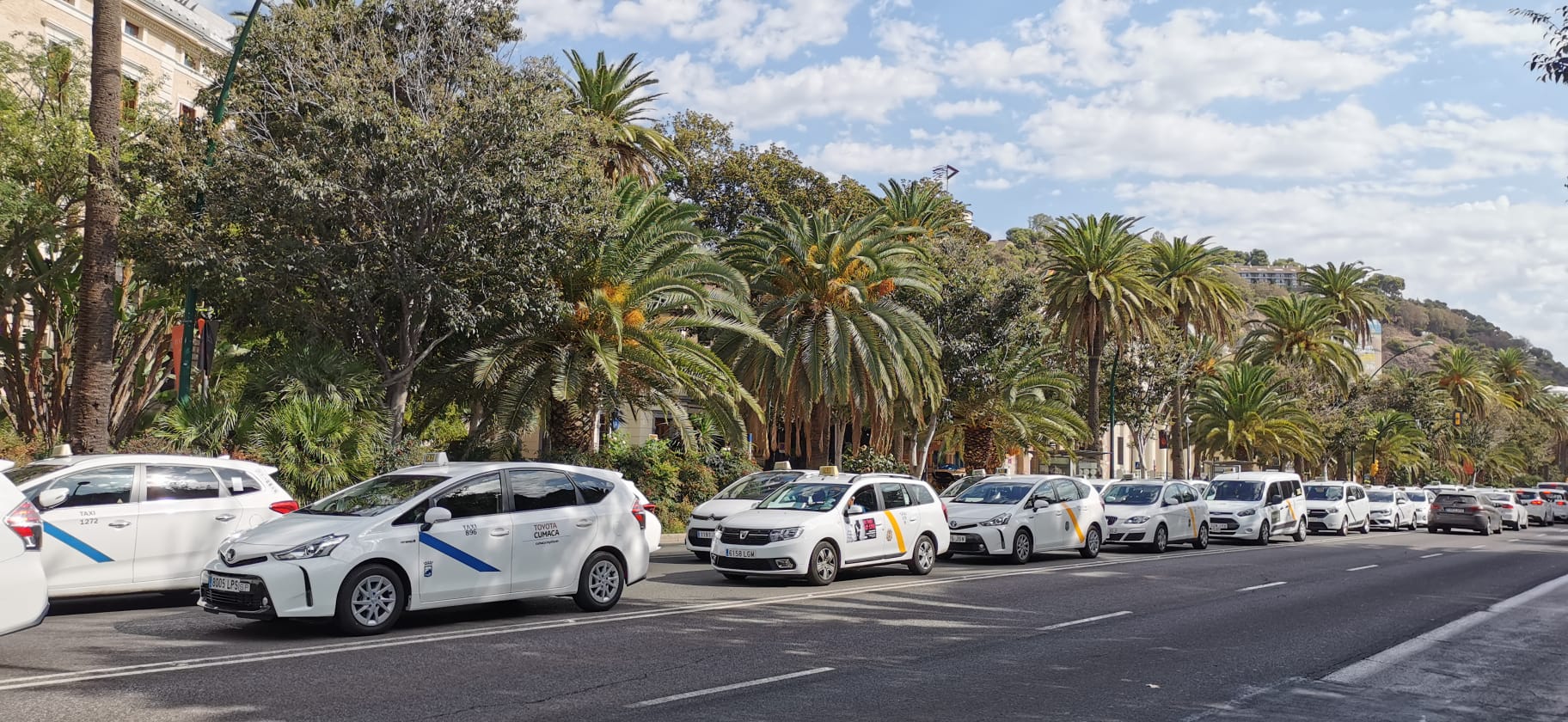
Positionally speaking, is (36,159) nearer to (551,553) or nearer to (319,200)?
(319,200)

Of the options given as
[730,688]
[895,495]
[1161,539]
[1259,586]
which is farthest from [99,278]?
[1161,539]

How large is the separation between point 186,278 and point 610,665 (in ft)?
47.8

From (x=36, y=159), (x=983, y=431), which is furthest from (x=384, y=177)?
(x=983, y=431)

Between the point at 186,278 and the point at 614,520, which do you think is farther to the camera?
the point at 186,278

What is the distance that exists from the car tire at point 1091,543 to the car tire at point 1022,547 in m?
1.75

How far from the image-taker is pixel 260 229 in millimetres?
20219

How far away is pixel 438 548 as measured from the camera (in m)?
10.9

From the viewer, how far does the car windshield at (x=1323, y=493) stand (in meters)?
35.1

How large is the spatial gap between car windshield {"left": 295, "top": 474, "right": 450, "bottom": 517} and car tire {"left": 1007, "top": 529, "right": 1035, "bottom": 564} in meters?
11.3

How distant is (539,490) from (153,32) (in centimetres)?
3625

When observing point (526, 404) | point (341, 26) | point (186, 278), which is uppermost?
point (341, 26)

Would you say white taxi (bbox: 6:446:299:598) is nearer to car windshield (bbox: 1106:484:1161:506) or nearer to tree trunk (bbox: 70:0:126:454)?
tree trunk (bbox: 70:0:126:454)

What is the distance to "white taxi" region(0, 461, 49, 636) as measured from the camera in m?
7.76

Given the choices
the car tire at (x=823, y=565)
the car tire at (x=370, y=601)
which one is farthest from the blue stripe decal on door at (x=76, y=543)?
the car tire at (x=823, y=565)
